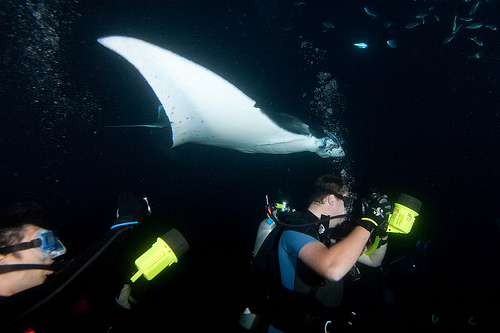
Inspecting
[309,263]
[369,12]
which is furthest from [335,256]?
[369,12]

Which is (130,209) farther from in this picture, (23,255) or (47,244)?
(23,255)

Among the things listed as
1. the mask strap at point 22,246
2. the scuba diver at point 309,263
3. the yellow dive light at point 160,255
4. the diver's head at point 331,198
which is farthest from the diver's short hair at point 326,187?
the mask strap at point 22,246

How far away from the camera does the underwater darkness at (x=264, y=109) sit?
3301 millimetres

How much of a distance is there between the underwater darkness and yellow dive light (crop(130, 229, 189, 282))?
0.49m

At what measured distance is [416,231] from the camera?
631 centimetres

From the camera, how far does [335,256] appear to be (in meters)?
1.48

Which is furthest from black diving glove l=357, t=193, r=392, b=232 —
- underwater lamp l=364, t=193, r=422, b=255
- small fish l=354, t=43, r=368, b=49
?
small fish l=354, t=43, r=368, b=49

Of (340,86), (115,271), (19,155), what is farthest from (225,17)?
(19,155)

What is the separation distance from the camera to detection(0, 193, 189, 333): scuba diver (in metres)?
1.07

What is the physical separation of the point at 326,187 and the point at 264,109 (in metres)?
1.73

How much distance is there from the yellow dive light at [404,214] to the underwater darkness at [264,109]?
1912 millimetres

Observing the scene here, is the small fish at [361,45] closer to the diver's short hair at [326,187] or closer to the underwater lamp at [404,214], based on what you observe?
the diver's short hair at [326,187]

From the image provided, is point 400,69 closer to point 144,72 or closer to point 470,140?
point 470,140

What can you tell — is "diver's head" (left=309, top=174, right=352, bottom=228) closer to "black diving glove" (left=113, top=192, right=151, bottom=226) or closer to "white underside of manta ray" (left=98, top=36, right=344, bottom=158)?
"white underside of manta ray" (left=98, top=36, right=344, bottom=158)
